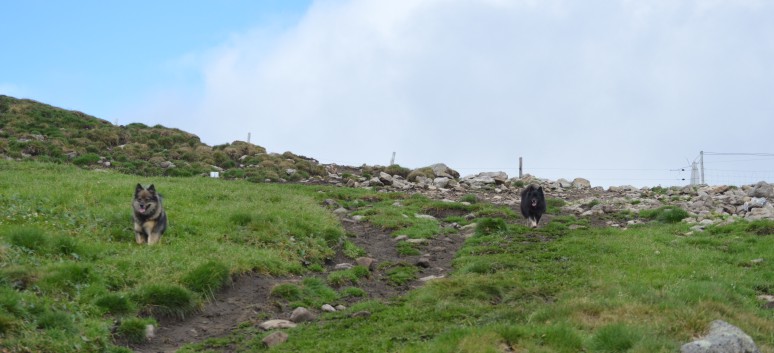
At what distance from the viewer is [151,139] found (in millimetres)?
43812

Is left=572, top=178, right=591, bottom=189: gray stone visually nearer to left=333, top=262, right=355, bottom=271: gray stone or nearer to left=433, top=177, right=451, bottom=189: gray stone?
left=433, top=177, right=451, bottom=189: gray stone

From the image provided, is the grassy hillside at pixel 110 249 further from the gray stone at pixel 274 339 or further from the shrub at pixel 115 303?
the gray stone at pixel 274 339

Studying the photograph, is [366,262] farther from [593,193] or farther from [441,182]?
[593,193]

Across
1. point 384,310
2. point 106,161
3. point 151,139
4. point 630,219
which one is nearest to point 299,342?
point 384,310

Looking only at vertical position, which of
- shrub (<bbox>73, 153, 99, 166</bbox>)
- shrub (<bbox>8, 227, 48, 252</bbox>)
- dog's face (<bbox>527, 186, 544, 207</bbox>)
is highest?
shrub (<bbox>73, 153, 99, 166</bbox>)

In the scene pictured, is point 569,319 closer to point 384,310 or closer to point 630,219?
point 384,310

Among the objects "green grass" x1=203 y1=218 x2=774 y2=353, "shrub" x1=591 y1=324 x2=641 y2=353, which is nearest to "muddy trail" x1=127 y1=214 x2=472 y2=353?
"green grass" x1=203 y1=218 x2=774 y2=353

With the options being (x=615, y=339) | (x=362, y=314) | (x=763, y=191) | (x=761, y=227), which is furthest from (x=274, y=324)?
(x=763, y=191)

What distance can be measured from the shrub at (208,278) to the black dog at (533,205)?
38.3 ft

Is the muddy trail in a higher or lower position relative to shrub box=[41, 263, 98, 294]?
lower

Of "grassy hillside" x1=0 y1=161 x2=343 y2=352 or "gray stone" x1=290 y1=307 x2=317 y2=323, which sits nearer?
"grassy hillside" x1=0 y1=161 x2=343 y2=352

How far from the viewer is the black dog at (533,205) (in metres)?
24.4

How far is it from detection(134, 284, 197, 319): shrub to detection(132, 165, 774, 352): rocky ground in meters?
0.23

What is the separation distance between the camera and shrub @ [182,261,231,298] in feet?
47.7
